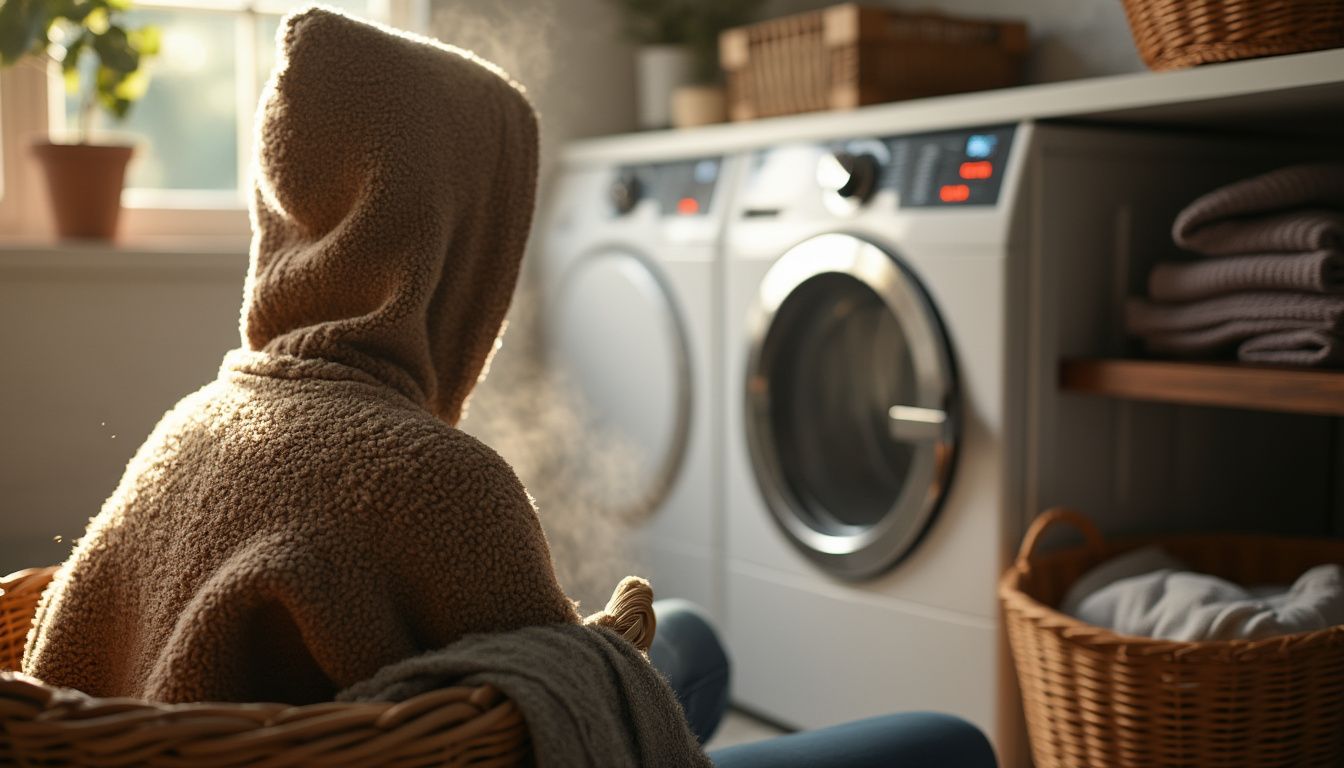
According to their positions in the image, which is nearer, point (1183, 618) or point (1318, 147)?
point (1183, 618)

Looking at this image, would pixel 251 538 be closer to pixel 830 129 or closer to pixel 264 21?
pixel 830 129

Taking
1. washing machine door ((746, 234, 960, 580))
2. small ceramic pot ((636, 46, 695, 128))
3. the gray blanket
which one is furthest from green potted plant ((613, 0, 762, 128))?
the gray blanket

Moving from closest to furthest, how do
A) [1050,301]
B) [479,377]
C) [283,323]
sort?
[283,323] → [479,377] → [1050,301]

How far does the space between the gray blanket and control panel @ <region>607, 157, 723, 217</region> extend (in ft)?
5.42

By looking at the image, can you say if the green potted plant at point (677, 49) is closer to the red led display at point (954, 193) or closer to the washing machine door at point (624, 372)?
the washing machine door at point (624, 372)

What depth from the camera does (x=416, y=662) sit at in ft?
2.18

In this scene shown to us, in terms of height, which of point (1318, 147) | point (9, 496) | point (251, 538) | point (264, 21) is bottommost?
point (9, 496)

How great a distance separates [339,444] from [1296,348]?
51.8 inches

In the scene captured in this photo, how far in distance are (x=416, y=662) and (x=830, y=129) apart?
61.5 inches

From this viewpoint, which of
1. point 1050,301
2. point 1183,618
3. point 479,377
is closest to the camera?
point 479,377

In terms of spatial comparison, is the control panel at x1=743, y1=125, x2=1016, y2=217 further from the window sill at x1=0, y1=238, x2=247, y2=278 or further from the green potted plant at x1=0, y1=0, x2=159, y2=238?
the green potted plant at x1=0, y1=0, x2=159, y2=238

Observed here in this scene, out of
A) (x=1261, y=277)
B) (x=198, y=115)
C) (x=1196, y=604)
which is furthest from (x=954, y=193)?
(x=198, y=115)

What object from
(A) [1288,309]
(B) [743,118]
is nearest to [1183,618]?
(A) [1288,309]

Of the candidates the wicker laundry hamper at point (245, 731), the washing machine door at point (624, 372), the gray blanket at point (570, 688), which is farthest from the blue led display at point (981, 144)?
the wicker laundry hamper at point (245, 731)
